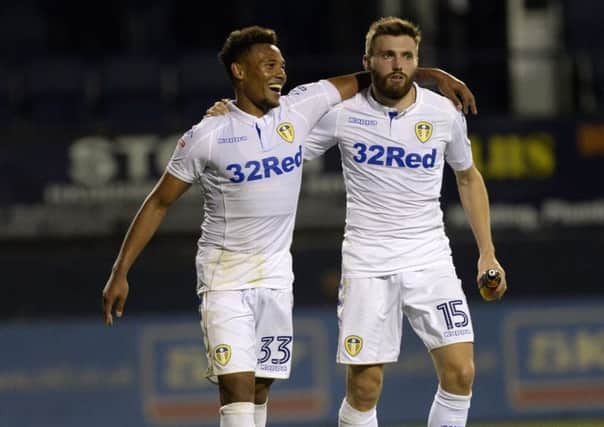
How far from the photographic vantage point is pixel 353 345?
678 cm

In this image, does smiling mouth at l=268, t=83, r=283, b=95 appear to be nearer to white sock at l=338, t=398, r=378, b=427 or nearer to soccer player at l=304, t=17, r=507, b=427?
soccer player at l=304, t=17, r=507, b=427

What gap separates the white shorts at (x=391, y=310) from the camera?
675cm

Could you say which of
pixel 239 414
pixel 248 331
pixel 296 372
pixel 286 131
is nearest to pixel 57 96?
pixel 296 372

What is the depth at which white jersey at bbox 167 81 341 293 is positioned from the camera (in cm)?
645

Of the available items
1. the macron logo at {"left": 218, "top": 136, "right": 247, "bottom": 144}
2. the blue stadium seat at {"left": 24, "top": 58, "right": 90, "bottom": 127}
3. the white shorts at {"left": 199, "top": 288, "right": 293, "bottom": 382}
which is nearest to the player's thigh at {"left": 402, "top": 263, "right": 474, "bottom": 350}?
the white shorts at {"left": 199, "top": 288, "right": 293, "bottom": 382}

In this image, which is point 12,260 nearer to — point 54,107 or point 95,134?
point 95,134

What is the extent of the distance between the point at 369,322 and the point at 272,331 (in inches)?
19.8

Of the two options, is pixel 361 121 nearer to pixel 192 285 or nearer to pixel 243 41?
pixel 243 41

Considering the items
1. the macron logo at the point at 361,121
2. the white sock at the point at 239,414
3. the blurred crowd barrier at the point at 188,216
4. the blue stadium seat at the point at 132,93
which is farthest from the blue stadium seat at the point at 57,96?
the white sock at the point at 239,414

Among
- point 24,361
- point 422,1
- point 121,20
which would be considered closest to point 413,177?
point 24,361

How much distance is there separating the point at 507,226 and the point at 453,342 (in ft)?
15.0

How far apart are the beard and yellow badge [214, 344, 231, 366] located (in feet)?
4.78

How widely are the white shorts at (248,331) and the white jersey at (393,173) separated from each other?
19.3 inches

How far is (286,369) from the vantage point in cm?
666
